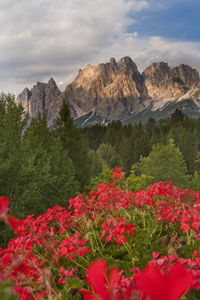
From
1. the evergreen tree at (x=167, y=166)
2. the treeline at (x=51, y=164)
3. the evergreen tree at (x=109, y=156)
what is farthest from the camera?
the evergreen tree at (x=109, y=156)

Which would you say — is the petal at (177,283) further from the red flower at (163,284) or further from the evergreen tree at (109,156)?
the evergreen tree at (109,156)

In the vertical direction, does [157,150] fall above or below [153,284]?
below

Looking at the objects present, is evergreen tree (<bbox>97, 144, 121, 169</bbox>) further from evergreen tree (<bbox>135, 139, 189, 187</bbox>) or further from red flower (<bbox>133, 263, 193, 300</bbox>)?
red flower (<bbox>133, 263, 193, 300</bbox>)

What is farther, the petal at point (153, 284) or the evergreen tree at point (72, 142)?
the evergreen tree at point (72, 142)

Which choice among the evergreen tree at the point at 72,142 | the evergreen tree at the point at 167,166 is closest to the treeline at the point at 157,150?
the evergreen tree at the point at 167,166

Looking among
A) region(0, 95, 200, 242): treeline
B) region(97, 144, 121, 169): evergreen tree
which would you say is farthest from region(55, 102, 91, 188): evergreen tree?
region(97, 144, 121, 169): evergreen tree

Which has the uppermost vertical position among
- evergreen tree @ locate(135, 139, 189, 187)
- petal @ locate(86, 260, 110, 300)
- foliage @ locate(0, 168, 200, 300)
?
petal @ locate(86, 260, 110, 300)

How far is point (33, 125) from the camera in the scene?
77.2 ft

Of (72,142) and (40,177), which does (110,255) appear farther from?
(72,142)

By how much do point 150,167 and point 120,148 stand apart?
33128 millimetres

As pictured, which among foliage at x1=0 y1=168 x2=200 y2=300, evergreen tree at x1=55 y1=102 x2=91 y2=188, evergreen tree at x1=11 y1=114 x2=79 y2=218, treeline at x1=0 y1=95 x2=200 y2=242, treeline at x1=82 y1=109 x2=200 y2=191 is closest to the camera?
foliage at x1=0 y1=168 x2=200 y2=300

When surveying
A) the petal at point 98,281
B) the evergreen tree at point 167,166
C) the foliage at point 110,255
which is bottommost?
the evergreen tree at point 167,166

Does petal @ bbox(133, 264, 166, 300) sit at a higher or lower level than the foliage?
higher

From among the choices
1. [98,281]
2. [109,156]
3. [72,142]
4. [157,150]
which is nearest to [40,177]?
[72,142]
